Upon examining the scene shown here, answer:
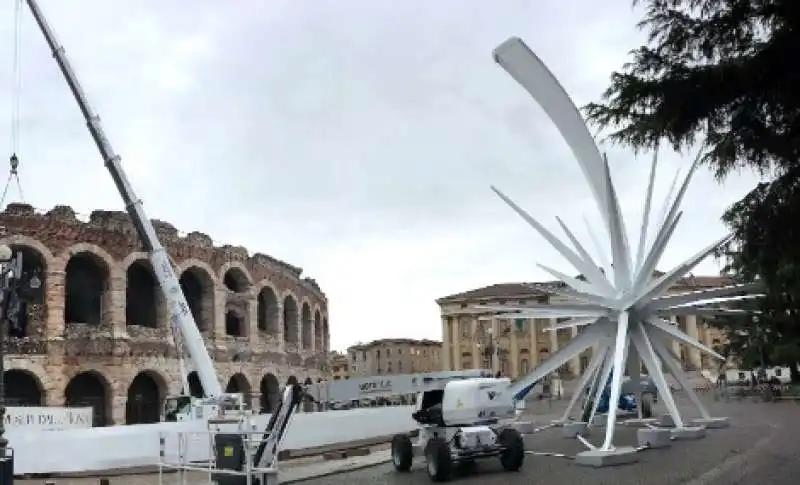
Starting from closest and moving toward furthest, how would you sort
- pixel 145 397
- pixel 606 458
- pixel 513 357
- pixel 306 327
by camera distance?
1. pixel 606 458
2. pixel 145 397
3. pixel 306 327
4. pixel 513 357

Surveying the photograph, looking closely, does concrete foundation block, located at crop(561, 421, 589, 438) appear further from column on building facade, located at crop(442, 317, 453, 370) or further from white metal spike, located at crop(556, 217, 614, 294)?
column on building facade, located at crop(442, 317, 453, 370)

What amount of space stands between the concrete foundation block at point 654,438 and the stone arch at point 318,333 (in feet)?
124

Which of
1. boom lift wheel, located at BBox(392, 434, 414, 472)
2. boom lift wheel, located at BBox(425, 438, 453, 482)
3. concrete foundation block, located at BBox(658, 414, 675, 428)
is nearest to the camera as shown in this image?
boom lift wheel, located at BBox(425, 438, 453, 482)

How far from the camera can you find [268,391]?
50.6m

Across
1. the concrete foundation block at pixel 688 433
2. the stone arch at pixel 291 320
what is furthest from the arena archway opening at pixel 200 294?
the concrete foundation block at pixel 688 433

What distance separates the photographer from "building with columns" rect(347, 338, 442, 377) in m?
143

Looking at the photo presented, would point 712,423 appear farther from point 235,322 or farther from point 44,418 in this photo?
point 235,322

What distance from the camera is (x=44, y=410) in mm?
26328

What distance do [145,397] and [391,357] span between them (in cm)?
10526

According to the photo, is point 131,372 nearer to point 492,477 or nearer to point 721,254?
point 492,477

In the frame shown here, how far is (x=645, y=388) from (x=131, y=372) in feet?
75.0

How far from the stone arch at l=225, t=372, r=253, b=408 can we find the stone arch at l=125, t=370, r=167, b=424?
5.02 metres

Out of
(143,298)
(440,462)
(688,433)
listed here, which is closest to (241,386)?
(143,298)

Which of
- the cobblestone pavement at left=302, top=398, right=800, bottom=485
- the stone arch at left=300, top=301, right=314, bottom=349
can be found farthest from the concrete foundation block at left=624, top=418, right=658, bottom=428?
the stone arch at left=300, top=301, right=314, bottom=349
